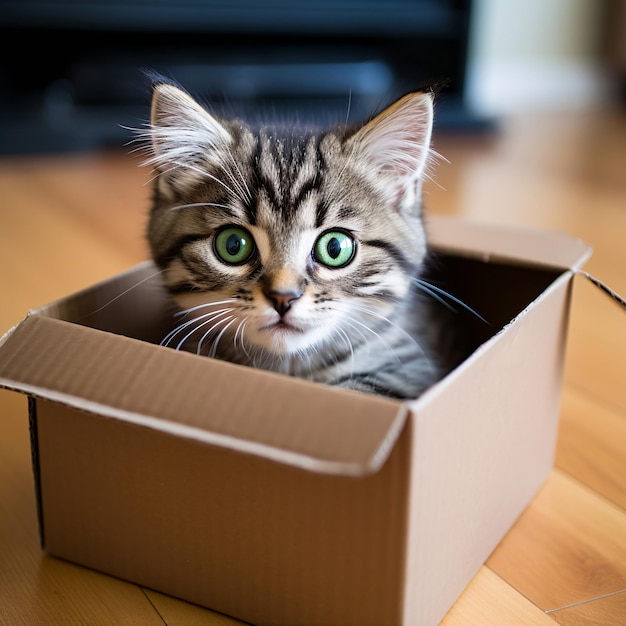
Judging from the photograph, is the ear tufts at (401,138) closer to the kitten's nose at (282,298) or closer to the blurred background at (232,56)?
the kitten's nose at (282,298)

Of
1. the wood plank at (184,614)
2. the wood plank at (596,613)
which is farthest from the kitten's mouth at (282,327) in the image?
the wood plank at (596,613)

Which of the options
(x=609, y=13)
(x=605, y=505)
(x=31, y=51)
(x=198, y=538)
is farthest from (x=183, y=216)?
(x=609, y=13)

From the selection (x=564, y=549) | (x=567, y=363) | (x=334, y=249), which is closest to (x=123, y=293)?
(x=334, y=249)

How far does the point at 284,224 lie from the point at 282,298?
11cm

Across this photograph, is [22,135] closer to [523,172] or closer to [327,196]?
[523,172]

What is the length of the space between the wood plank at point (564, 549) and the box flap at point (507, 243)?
0.35 m

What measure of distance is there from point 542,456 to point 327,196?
52 centimetres

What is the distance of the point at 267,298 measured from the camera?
103 centimetres

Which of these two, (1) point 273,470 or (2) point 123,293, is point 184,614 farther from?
(2) point 123,293

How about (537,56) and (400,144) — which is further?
(537,56)

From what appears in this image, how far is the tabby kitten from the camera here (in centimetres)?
107

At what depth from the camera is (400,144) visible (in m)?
1.14

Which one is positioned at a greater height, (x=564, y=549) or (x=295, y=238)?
(x=295, y=238)

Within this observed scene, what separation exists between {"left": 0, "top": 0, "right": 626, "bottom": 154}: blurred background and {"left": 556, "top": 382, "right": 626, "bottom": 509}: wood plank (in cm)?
161
